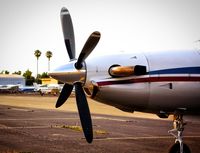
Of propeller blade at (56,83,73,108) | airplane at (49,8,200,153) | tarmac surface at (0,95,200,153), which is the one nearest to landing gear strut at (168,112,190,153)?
airplane at (49,8,200,153)

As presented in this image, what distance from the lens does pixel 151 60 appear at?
927cm

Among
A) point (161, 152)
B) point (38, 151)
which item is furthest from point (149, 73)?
point (38, 151)

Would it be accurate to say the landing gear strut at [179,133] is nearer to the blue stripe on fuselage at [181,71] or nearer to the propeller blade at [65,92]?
the blue stripe on fuselage at [181,71]

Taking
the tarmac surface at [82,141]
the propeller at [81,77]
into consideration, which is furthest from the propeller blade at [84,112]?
the tarmac surface at [82,141]

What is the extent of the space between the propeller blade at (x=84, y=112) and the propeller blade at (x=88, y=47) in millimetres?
630

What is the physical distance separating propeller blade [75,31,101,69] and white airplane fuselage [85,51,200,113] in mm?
296

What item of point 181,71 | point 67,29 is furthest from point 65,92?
point 181,71

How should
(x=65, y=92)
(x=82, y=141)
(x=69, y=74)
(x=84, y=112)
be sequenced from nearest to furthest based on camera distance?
(x=69, y=74) < (x=84, y=112) < (x=65, y=92) < (x=82, y=141)

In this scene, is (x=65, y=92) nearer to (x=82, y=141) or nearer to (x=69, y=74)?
(x=69, y=74)

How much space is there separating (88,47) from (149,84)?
6.59ft

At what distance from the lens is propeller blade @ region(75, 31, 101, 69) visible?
31.0ft

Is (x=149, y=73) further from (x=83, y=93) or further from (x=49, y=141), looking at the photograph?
(x=49, y=141)

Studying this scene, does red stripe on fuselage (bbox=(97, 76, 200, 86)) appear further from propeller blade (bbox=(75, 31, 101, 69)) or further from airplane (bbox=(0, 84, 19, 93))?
airplane (bbox=(0, 84, 19, 93))

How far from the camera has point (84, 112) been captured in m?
9.97
